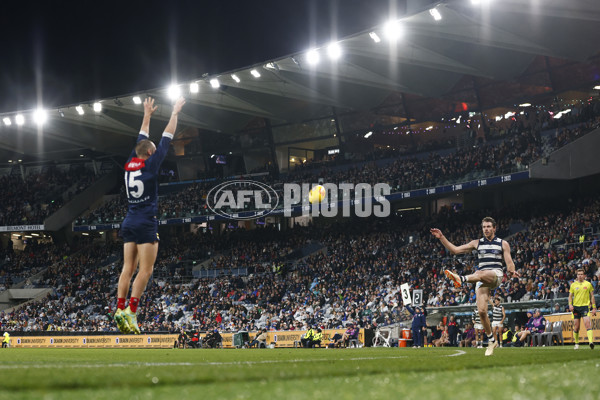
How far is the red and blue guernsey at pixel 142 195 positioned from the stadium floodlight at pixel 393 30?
23040mm

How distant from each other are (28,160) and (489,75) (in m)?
40.6

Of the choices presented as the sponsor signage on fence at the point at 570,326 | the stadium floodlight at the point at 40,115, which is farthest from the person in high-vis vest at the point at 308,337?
the stadium floodlight at the point at 40,115

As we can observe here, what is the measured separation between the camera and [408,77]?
3553 centimetres

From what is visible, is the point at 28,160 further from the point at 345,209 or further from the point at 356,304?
the point at 356,304

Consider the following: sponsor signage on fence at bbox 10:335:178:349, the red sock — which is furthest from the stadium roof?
the red sock

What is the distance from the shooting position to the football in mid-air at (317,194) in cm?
3918

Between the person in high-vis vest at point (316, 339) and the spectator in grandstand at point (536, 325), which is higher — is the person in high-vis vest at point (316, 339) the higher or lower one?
the lower one

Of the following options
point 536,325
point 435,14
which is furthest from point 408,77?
point 536,325

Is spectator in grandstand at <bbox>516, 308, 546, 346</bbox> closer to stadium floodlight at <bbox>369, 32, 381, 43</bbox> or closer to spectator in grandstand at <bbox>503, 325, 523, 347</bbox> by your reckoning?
spectator in grandstand at <bbox>503, 325, 523, 347</bbox>

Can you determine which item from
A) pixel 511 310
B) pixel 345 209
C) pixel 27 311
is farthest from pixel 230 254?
pixel 511 310

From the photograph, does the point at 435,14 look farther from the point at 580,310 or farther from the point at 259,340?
the point at 580,310

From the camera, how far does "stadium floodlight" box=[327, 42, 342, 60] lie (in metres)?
31.5

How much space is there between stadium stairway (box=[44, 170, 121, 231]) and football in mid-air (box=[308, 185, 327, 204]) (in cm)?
2285

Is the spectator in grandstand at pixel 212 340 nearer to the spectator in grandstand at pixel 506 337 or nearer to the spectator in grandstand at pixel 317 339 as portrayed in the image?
the spectator in grandstand at pixel 317 339
